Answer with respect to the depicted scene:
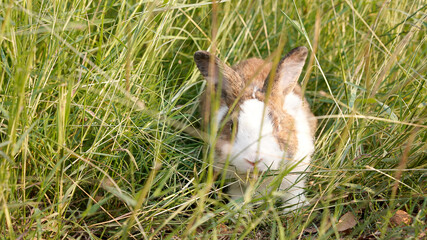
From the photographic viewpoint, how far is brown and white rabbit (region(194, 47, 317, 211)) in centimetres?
303

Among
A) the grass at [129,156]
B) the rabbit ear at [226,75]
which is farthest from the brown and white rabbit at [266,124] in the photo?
the grass at [129,156]

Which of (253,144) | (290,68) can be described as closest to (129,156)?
(253,144)

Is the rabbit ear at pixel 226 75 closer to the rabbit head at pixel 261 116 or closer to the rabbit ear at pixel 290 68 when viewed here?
the rabbit head at pixel 261 116

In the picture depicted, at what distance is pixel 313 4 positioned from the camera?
429 cm

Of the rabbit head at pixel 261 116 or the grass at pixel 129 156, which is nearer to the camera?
the grass at pixel 129 156

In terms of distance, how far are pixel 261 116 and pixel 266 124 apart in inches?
2.6

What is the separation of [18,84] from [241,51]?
255cm

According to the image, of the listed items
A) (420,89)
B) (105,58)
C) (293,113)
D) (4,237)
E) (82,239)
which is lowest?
(82,239)

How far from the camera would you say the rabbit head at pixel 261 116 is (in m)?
3.04

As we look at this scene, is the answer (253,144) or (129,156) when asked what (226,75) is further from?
(129,156)

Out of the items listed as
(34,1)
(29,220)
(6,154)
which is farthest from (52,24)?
(29,220)

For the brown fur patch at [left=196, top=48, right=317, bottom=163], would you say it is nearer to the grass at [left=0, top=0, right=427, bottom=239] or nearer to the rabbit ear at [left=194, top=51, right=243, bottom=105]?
the rabbit ear at [left=194, top=51, right=243, bottom=105]

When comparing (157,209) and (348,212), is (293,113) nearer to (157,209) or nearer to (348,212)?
(348,212)

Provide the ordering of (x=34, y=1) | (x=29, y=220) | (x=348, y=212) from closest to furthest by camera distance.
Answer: (x=29, y=220) → (x=348, y=212) → (x=34, y=1)
